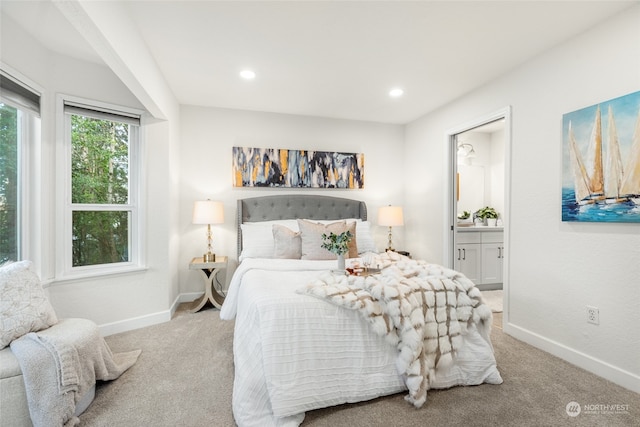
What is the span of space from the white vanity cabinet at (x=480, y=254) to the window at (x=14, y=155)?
4521 millimetres

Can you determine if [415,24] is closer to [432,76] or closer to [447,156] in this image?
[432,76]

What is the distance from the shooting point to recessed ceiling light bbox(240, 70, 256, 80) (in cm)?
288

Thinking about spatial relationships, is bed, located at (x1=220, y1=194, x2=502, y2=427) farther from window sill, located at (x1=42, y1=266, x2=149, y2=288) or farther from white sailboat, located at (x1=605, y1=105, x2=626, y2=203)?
window sill, located at (x1=42, y1=266, x2=149, y2=288)

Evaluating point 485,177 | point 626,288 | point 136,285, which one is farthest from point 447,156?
point 136,285

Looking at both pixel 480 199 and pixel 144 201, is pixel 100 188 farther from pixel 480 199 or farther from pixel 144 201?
pixel 480 199

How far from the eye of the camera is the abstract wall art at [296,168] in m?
3.89

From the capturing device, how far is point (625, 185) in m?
1.95

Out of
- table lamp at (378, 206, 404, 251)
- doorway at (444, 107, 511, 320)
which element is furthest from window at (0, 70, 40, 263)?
doorway at (444, 107, 511, 320)

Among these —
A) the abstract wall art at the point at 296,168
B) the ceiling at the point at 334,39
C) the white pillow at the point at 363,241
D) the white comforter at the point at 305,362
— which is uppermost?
the ceiling at the point at 334,39

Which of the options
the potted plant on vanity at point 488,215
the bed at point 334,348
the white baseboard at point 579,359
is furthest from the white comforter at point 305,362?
the potted plant on vanity at point 488,215

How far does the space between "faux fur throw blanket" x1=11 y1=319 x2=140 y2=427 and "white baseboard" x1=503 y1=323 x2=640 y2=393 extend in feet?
10.7

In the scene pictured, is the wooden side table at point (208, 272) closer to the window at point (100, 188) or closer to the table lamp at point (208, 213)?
the table lamp at point (208, 213)

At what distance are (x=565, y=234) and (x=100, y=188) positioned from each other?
4034mm

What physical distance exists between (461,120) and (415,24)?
1604 mm
